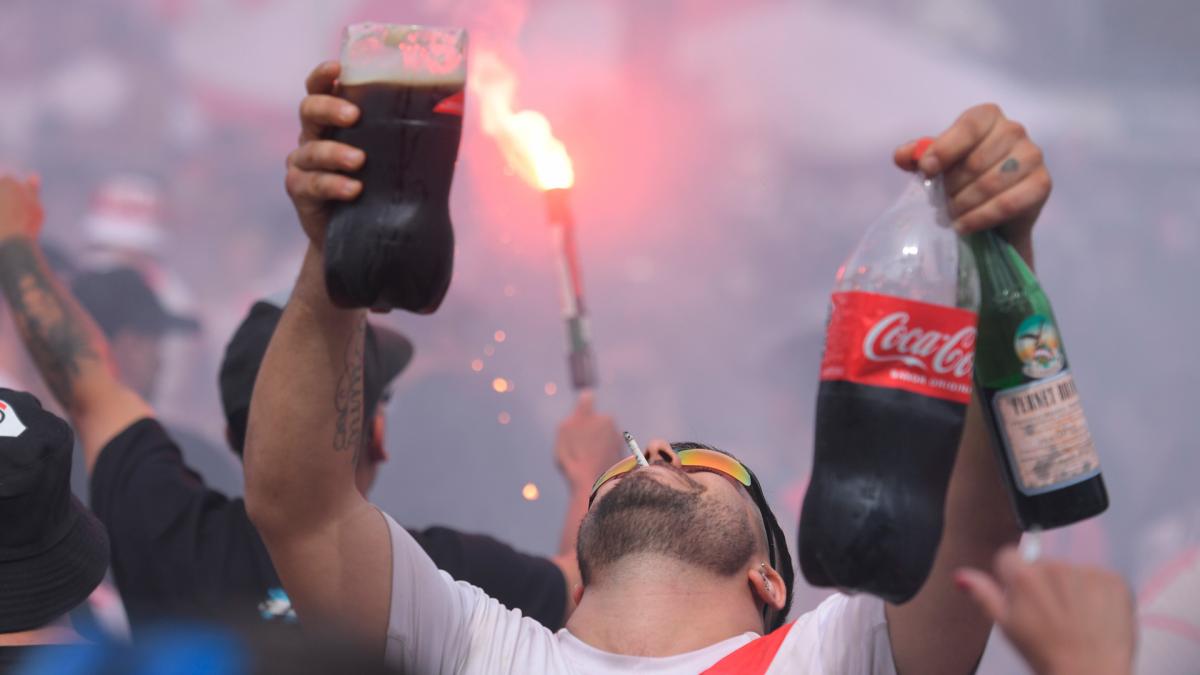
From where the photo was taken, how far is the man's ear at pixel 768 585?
192 cm

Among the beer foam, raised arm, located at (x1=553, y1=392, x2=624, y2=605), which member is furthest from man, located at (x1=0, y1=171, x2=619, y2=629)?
the beer foam

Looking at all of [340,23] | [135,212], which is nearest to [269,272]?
[135,212]

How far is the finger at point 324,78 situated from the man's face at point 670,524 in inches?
30.2

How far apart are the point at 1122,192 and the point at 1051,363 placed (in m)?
2.15

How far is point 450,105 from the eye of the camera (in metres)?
1.44

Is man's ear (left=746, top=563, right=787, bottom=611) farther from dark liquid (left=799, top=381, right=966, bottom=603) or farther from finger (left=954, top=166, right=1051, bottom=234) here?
finger (left=954, top=166, right=1051, bottom=234)

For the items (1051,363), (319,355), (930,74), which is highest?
(930,74)

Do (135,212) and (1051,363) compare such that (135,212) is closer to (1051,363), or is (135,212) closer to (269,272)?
(269,272)

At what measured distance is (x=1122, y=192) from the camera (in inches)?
130

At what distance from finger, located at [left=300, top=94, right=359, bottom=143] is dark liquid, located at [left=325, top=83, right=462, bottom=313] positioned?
2 centimetres

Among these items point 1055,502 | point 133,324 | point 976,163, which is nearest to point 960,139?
point 976,163

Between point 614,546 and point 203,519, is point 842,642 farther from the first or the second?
point 203,519

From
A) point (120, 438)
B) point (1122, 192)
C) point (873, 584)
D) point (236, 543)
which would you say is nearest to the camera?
point (873, 584)

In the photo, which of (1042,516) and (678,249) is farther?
(678,249)
